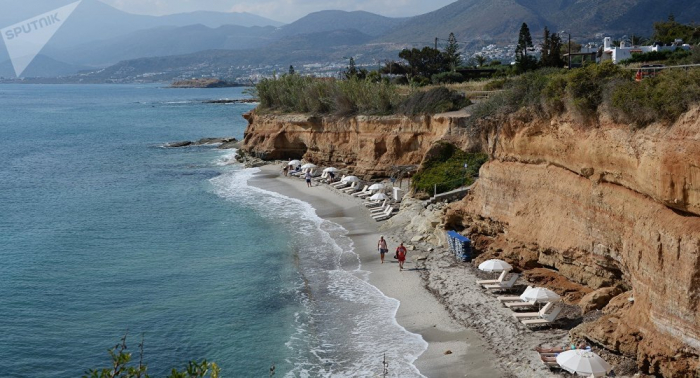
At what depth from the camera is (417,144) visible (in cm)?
4500

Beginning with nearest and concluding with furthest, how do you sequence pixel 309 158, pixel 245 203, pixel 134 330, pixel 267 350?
pixel 267 350
pixel 134 330
pixel 245 203
pixel 309 158

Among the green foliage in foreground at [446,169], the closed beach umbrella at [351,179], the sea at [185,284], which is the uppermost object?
the green foliage in foreground at [446,169]

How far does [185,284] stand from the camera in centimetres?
2714

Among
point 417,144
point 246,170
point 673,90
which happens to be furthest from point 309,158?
point 673,90

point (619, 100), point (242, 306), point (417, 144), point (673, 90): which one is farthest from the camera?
point (417, 144)

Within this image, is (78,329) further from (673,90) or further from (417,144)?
(417,144)

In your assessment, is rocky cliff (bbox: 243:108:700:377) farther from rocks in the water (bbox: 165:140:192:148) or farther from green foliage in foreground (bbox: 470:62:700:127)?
rocks in the water (bbox: 165:140:192:148)

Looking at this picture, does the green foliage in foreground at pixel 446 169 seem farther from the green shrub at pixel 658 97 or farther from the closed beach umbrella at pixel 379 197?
the green shrub at pixel 658 97

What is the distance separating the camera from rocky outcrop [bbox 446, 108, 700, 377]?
52.4 feet

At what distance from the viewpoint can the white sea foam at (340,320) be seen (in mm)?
19859

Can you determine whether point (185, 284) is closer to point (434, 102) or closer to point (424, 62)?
point (434, 102)

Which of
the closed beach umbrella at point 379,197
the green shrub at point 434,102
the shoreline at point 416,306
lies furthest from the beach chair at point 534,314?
the green shrub at point 434,102

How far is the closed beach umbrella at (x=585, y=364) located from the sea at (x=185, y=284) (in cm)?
407

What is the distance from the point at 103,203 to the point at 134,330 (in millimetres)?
23368
